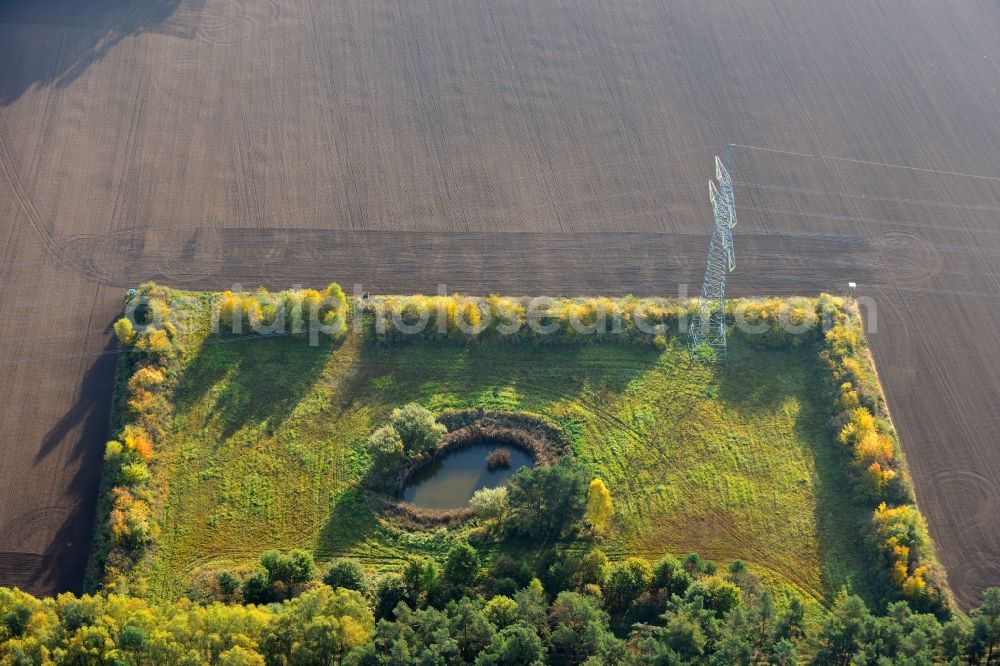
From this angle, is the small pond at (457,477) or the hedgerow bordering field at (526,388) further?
the small pond at (457,477)

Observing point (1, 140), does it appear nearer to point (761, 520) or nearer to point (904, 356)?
point (761, 520)

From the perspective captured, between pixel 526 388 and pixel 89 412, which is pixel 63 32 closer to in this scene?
pixel 89 412

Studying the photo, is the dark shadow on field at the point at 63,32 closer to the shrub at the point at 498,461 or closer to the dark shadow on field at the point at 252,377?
the dark shadow on field at the point at 252,377

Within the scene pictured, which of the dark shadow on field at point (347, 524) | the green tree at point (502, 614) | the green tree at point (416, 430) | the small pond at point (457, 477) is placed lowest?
the green tree at point (502, 614)

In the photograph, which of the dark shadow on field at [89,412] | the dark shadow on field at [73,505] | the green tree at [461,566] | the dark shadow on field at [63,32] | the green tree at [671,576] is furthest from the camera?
the dark shadow on field at [63,32]

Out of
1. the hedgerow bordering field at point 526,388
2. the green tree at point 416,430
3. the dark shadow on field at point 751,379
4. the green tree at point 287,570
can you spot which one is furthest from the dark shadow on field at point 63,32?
the dark shadow on field at point 751,379

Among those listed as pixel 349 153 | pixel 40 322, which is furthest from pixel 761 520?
pixel 40 322

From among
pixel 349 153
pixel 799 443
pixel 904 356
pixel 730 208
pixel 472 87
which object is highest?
pixel 472 87

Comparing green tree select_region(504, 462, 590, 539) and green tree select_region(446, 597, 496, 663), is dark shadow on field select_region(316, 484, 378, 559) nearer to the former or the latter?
green tree select_region(504, 462, 590, 539)
